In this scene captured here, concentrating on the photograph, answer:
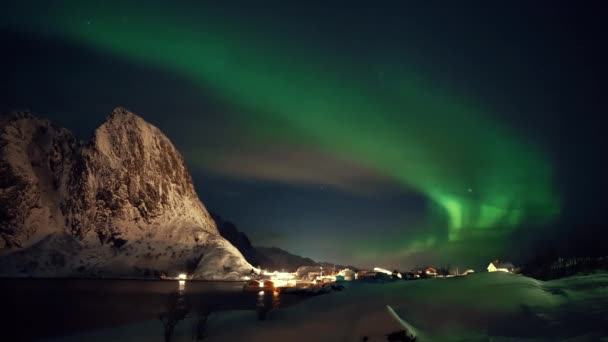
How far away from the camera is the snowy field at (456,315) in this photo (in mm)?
16812

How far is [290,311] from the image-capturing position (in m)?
29.0

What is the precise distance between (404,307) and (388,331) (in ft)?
14.1

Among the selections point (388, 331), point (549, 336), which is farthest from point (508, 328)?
point (388, 331)

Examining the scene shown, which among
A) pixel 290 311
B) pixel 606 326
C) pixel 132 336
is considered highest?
pixel 606 326

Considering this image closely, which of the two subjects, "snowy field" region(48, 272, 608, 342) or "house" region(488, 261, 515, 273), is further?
"house" region(488, 261, 515, 273)

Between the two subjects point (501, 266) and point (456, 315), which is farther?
point (501, 266)

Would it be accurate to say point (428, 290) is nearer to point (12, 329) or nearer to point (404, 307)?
point (404, 307)

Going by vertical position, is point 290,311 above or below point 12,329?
above

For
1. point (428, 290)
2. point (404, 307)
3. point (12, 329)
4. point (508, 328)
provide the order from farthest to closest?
point (12, 329)
point (428, 290)
point (404, 307)
point (508, 328)

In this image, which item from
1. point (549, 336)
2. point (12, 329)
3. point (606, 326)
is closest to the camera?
point (606, 326)

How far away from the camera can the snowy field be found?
1681 cm

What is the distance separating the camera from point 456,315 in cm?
1992

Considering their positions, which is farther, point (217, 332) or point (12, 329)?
point (12, 329)

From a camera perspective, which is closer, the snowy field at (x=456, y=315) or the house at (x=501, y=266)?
the snowy field at (x=456, y=315)
